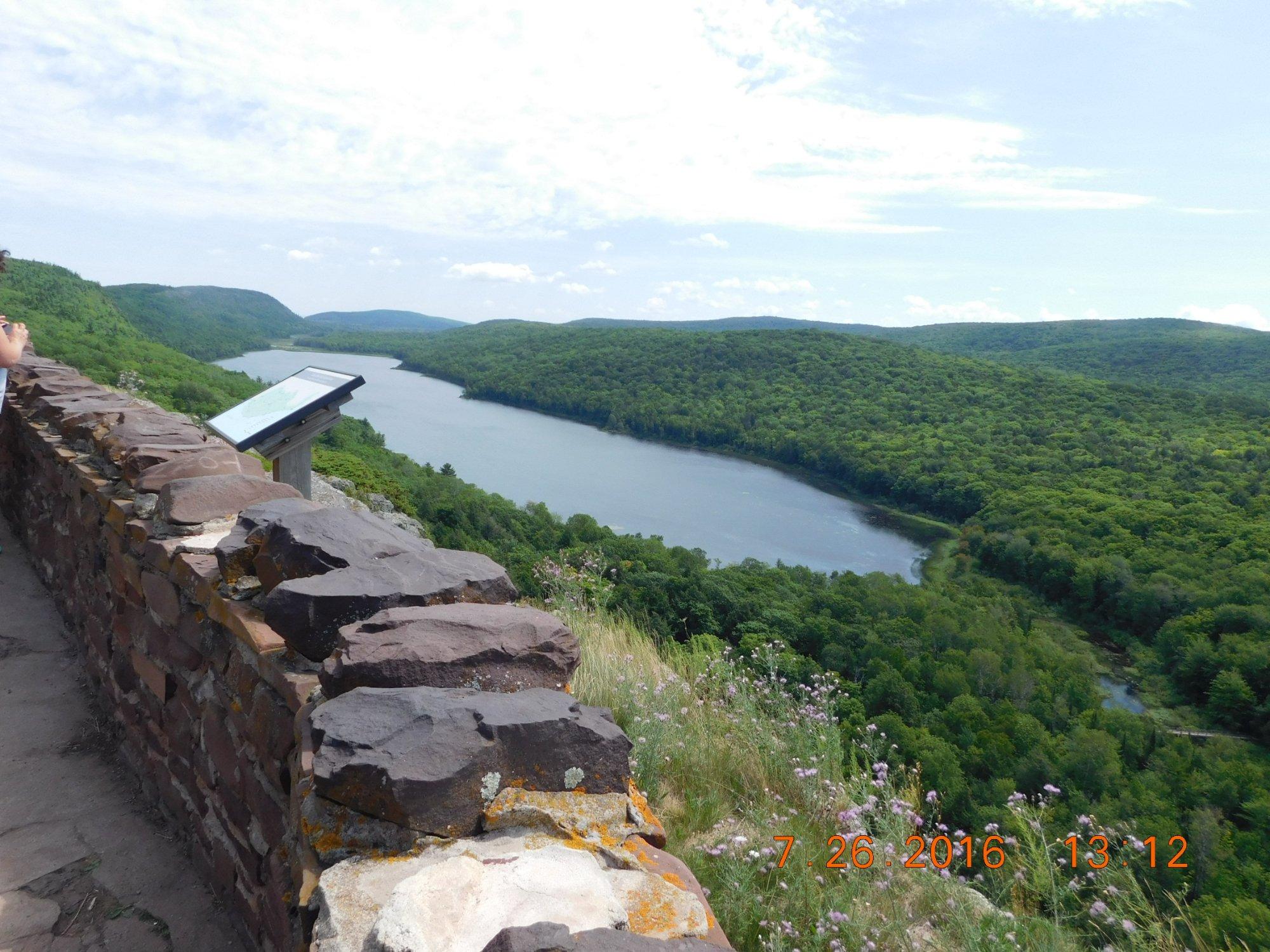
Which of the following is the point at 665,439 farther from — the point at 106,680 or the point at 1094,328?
the point at 1094,328

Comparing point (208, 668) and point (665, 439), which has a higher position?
point (208, 668)

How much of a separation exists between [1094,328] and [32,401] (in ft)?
388

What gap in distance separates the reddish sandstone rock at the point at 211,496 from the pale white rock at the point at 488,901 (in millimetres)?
1651

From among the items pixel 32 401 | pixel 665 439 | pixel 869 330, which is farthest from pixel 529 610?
pixel 869 330

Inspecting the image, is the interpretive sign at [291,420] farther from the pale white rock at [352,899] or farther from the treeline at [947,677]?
the treeline at [947,677]

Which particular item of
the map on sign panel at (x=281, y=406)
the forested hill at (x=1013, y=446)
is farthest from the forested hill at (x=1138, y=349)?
the map on sign panel at (x=281, y=406)

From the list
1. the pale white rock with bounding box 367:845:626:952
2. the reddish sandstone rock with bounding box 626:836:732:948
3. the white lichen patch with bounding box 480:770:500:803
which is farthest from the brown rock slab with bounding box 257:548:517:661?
the reddish sandstone rock with bounding box 626:836:732:948

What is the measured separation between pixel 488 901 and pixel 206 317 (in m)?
99.6

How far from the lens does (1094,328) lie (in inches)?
3986

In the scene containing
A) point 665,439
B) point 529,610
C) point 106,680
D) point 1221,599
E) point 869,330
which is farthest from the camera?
point 869,330

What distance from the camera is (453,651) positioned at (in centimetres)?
165

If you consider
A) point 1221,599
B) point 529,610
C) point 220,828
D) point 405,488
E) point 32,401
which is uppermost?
point 32,401

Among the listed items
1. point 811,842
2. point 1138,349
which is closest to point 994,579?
point 811,842

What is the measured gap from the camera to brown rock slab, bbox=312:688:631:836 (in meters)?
1.34
